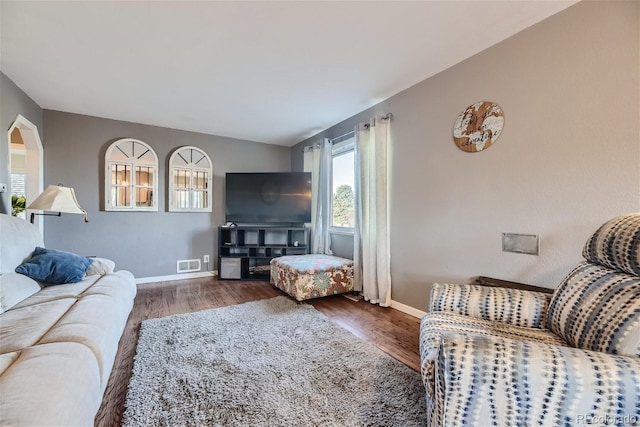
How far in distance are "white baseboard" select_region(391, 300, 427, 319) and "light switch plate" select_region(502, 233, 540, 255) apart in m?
0.97

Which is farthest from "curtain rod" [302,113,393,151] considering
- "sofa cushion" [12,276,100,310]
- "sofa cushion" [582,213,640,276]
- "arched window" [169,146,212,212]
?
"sofa cushion" [12,276,100,310]

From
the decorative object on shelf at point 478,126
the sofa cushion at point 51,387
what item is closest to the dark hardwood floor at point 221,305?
the sofa cushion at point 51,387

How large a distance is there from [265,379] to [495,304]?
54.2 inches

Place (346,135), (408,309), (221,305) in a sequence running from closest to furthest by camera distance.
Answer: (408,309) → (221,305) → (346,135)

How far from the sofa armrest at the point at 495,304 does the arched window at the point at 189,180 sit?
3.58 metres

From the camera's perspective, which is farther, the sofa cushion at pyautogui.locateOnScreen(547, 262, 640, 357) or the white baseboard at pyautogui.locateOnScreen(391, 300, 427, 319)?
the white baseboard at pyautogui.locateOnScreen(391, 300, 427, 319)

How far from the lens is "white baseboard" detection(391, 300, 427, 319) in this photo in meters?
2.42

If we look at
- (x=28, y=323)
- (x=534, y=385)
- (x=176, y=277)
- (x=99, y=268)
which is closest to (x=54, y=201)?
(x=99, y=268)

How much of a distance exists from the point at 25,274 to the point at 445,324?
266 cm

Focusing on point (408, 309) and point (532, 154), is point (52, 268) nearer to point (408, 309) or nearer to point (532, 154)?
point (408, 309)

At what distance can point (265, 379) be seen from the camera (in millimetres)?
1484

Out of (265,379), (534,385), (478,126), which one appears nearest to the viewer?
(534,385)

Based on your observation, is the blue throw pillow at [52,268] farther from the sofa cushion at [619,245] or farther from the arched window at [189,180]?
the sofa cushion at [619,245]

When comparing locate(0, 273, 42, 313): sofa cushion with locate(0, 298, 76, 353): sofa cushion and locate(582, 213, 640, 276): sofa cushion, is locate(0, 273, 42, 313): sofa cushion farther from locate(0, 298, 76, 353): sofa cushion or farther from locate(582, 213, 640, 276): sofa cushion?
locate(582, 213, 640, 276): sofa cushion
